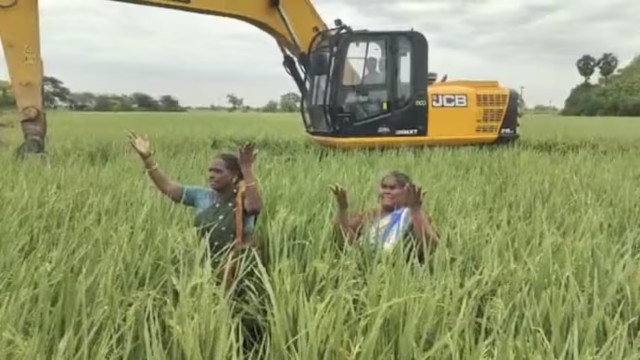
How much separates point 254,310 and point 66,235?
107cm

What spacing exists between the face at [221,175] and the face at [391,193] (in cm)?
76

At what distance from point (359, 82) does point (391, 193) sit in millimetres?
5396

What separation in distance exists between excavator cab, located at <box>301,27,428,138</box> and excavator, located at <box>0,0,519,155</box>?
0.01 metres

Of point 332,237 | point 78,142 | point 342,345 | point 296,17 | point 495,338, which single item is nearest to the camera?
point 342,345

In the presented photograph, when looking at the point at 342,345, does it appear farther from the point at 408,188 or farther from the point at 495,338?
the point at 408,188

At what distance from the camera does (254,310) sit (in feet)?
7.97

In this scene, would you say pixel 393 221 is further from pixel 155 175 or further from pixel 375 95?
pixel 375 95

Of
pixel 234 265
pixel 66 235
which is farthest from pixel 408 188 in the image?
pixel 66 235

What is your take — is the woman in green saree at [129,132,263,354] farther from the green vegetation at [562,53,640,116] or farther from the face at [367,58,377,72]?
the green vegetation at [562,53,640,116]

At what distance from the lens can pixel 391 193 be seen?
3572mm

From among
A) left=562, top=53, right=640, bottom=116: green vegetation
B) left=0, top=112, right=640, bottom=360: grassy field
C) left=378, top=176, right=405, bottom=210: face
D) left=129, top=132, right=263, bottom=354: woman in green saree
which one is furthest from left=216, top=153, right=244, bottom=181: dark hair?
left=562, top=53, right=640, bottom=116: green vegetation

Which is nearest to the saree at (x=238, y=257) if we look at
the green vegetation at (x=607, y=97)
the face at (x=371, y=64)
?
the face at (x=371, y=64)

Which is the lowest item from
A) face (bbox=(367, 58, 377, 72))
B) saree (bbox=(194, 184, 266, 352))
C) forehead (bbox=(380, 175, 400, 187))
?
saree (bbox=(194, 184, 266, 352))

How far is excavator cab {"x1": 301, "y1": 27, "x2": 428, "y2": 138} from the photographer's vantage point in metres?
8.74
